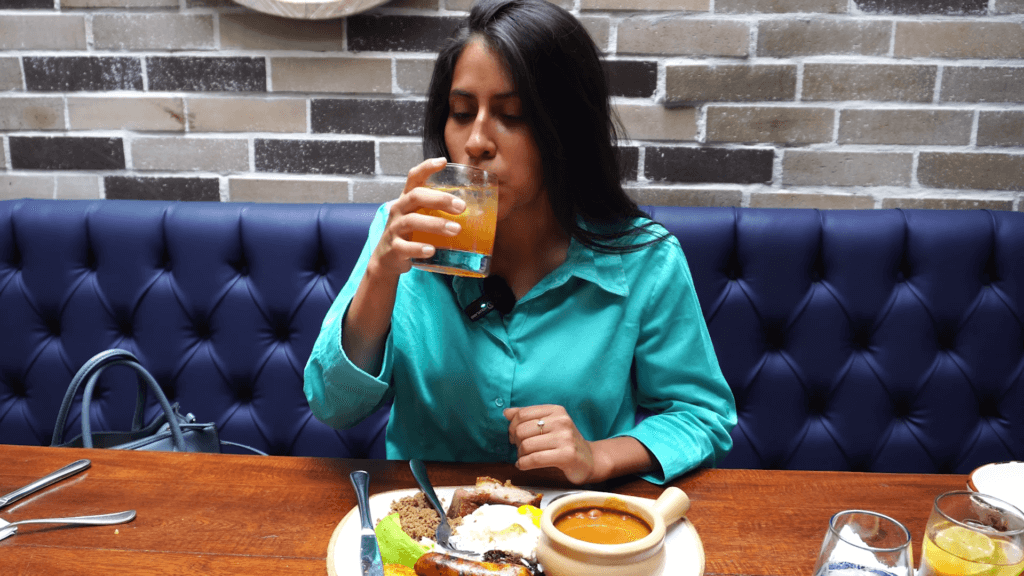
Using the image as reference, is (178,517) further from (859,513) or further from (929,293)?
(929,293)

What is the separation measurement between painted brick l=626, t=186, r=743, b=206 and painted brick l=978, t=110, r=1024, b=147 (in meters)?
0.62

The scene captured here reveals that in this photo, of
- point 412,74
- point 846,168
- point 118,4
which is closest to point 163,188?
point 118,4

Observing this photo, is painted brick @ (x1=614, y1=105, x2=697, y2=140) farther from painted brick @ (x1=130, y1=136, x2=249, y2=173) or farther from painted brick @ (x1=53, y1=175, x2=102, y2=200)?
painted brick @ (x1=53, y1=175, x2=102, y2=200)

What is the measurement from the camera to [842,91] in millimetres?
1793

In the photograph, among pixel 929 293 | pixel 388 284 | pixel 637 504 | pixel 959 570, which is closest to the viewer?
pixel 959 570

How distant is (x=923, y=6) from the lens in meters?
1.75

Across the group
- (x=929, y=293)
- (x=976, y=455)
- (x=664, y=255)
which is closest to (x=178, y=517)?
(x=664, y=255)

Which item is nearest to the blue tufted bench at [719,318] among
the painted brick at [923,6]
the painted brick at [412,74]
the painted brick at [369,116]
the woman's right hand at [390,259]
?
the painted brick at [369,116]

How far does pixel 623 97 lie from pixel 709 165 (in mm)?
286

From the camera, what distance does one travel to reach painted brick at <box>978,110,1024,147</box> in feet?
5.88

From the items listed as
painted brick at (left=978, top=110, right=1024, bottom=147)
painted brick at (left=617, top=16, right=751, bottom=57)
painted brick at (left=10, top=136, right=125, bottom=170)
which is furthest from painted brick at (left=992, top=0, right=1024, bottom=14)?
painted brick at (left=10, top=136, right=125, bottom=170)

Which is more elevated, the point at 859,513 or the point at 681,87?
the point at 681,87

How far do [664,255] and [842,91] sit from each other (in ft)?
2.79

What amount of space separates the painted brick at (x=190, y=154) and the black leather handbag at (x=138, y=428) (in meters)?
0.74
